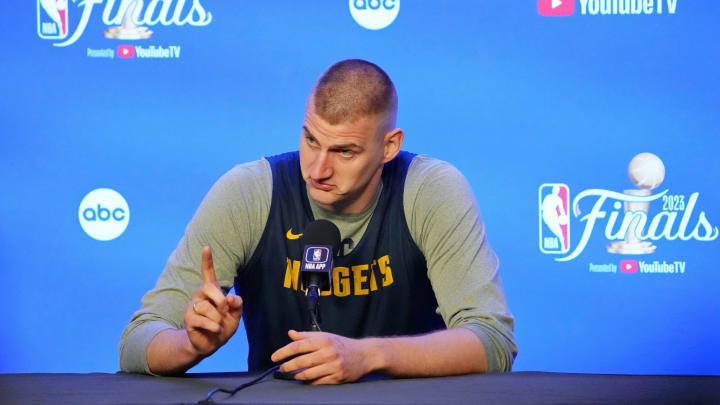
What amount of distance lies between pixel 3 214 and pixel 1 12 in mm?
756

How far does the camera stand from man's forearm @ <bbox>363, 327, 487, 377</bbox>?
155 centimetres

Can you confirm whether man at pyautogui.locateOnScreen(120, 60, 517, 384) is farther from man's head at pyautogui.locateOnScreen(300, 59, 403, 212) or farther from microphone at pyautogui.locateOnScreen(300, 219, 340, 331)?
microphone at pyautogui.locateOnScreen(300, 219, 340, 331)

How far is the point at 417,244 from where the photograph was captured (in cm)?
205

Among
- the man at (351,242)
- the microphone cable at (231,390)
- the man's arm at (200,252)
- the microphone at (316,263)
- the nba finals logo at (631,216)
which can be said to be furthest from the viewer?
the nba finals logo at (631,216)

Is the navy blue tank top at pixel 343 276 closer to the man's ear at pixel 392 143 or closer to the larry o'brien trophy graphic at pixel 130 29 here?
the man's ear at pixel 392 143

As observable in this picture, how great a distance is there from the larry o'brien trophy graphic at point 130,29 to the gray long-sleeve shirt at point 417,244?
113 centimetres

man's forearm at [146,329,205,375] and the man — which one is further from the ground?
the man

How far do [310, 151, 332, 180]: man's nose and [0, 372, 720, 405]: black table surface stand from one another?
21.0 inches

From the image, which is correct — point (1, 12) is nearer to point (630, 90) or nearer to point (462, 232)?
point (462, 232)

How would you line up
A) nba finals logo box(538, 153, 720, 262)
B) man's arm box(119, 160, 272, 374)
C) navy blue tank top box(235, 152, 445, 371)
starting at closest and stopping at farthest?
1. man's arm box(119, 160, 272, 374)
2. navy blue tank top box(235, 152, 445, 371)
3. nba finals logo box(538, 153, 720, 262)

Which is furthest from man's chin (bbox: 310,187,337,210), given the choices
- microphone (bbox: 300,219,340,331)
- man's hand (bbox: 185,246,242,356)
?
man's hand (bbox: 185,246,242,356)

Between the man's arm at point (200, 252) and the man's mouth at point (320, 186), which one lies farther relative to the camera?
the man's mouth at point (320, 186)

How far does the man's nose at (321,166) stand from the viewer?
6.26ft

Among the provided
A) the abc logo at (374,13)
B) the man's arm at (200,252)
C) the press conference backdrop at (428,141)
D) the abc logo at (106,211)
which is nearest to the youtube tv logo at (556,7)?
the press conference backdrop at (428,141)
